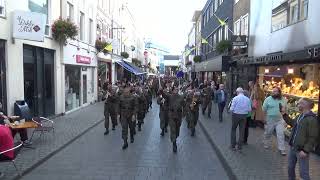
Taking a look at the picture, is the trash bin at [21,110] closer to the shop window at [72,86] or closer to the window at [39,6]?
the window at [39,6]

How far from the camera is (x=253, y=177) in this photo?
24.9 ft

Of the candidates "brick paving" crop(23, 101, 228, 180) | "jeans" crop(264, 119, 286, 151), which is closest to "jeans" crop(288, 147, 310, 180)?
"brick paving" crop(23, 101, 228, 180)

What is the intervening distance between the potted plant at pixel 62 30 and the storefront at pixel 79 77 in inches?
62.1

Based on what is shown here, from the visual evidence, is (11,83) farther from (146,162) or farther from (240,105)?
(240,105)

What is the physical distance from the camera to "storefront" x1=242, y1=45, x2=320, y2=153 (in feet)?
33.6

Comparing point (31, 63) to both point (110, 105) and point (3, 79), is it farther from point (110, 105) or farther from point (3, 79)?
point (110, 105)

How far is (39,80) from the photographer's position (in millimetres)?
15398

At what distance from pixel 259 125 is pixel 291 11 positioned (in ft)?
14.2

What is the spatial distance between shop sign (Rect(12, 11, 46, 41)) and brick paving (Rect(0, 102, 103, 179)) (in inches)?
115

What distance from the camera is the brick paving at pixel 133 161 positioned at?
7875 millimetres

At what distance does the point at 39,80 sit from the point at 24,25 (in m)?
3.49

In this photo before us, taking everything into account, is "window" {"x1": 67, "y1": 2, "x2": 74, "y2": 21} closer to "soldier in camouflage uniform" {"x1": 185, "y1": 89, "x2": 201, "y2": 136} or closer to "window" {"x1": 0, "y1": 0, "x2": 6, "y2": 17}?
"window" {"x1": 0, "y1": 0, "x2": 6, "y2": 17}


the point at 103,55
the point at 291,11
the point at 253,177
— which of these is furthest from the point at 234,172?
the point at 103,55

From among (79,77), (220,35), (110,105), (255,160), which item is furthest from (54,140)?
(220,35)
